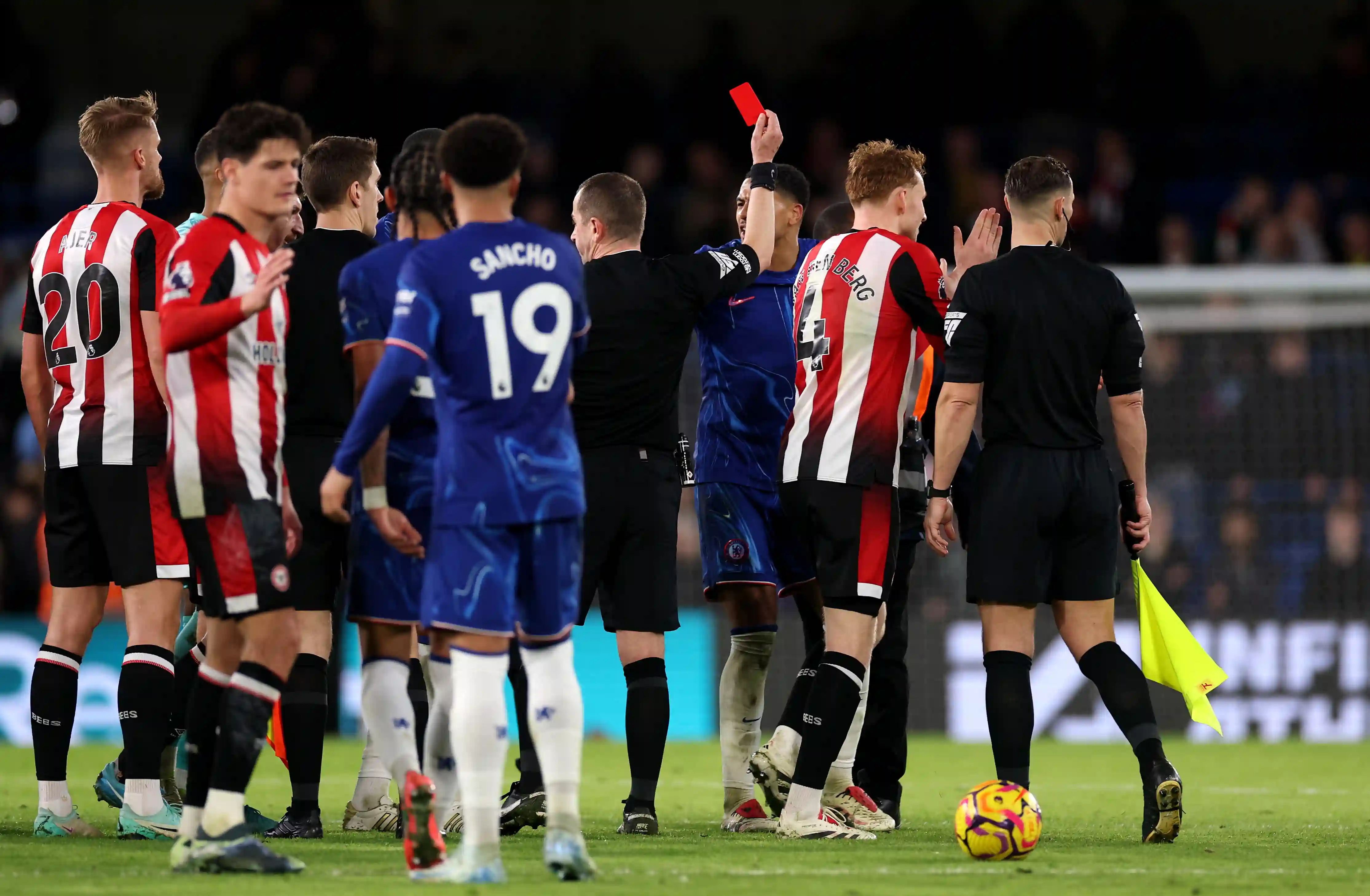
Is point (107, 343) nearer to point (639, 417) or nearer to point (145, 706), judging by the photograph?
point (145, 706)

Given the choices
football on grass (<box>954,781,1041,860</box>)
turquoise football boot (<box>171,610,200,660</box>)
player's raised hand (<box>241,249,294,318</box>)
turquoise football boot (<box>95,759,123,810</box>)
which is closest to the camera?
player's raised hand (<box>241,249,294,318</box>)

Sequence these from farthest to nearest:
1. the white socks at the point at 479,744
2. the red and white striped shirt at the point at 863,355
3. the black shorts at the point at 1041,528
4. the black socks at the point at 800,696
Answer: the black socks at the point at 800,696 < the red and white striped shirt at the point at 863,355 < the black shorts at the point at 1041,528 < the white socks at the point at 479,744

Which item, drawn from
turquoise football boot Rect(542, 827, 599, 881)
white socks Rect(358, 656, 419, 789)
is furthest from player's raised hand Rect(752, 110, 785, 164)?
turquoise football boot Rect(542, 827, 599, 881)

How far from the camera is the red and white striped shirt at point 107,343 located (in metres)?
6.69

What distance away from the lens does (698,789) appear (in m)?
9.23

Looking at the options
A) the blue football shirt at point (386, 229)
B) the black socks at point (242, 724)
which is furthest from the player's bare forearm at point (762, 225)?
the black socks at point (242, 724)

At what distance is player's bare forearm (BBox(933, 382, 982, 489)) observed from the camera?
6492 millimetres

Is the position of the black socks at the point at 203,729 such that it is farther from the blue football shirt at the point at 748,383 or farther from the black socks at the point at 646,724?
the blue football shirt at the point at 748,383

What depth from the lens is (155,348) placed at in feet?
21.5

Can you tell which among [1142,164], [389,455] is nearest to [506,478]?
[389,455]

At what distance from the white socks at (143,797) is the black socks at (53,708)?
A: 0.88 ft

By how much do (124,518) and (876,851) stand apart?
302 cm

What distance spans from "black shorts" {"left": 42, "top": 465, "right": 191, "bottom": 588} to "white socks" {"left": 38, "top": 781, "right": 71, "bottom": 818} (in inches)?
30.1

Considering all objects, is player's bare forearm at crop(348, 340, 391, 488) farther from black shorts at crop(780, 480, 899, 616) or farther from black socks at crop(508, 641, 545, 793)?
black shorts at crop(780, 480, 899, 616)
